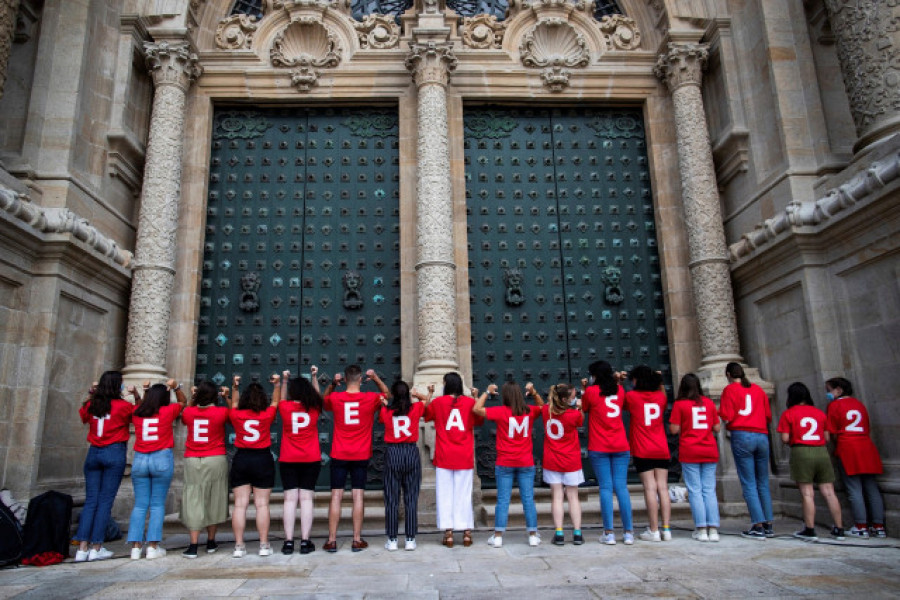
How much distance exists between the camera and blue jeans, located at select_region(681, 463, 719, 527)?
273 inches

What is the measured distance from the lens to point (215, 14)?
11.7m

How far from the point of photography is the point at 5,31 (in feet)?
27.8

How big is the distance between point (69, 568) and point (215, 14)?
379 inches

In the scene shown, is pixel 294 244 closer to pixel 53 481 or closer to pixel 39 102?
pixel 39 102

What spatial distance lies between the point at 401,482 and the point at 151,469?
2.58 metres

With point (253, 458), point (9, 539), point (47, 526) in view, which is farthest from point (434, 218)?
point (9, 539)

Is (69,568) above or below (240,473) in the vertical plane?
below

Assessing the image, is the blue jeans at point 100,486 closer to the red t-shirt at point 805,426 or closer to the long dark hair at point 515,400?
the long dark hair at point 515,400

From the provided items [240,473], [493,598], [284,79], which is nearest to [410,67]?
[284,79]

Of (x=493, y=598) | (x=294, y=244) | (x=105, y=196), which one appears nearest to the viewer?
(x=493, y=598)

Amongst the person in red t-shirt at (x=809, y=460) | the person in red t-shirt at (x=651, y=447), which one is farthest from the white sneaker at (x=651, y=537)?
the person in red t-shirt at (x=809, y=460)

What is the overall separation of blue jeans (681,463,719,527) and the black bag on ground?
6526 millimetres

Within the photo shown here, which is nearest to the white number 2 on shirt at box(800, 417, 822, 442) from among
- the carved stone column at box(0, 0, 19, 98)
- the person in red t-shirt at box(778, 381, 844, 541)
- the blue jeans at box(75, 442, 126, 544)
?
the person in red t-shirt at box(778, 381, 844, 541)

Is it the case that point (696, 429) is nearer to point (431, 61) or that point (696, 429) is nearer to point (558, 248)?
point (558, 248)
